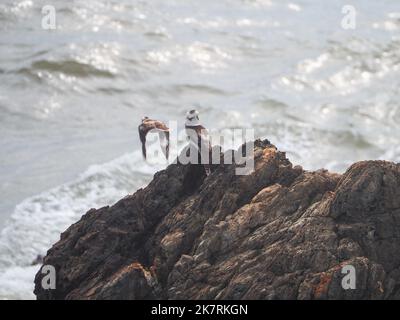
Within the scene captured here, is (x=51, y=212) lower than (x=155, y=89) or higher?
lower

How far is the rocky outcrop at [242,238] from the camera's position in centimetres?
1245

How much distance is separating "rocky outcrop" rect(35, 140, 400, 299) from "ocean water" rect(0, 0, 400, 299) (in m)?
6.21

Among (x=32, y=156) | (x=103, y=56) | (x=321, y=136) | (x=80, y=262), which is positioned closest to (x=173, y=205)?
(x=80, y=262)

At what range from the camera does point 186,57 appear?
4022 centimetres

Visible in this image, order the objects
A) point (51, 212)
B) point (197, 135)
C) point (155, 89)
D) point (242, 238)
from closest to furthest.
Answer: point (242, 238)
point (197, 135)
point (51, 212)
point (155, 89)

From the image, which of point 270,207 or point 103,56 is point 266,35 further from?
point 270,207

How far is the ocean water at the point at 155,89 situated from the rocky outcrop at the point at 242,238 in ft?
20.4

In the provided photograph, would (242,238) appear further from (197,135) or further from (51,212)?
(51,212)

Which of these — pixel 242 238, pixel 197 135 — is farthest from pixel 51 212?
pixel 242 238

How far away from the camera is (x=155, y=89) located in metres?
36.3

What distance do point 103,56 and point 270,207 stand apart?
26.8 metres

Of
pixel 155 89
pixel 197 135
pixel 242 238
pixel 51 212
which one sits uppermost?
pixel 155 89

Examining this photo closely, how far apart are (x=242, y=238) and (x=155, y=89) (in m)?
23.6
